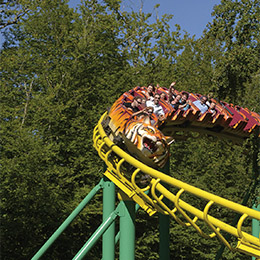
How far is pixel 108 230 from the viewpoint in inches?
323

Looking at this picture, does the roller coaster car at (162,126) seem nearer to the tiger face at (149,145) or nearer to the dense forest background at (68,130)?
the tiger face at (149,145)

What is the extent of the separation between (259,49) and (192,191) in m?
4.77

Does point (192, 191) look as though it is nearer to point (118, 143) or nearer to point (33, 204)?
point (118, 143)

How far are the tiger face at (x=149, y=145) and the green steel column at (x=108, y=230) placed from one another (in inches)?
82.2

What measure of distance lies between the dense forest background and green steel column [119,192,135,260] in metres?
6.17

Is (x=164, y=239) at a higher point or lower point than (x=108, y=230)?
lower

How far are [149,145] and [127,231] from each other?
1481mm

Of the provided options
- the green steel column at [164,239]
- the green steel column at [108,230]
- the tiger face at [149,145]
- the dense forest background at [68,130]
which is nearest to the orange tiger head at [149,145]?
the tiger face at [149,145]

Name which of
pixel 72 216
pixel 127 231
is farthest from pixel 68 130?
pixel 127 231

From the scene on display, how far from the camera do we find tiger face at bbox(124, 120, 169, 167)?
20.1 ft

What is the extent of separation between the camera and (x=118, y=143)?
699 cm

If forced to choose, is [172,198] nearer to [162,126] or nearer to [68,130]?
[162,126]

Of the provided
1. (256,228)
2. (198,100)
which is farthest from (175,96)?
(256,228)

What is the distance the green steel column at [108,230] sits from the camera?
8.16 metres
